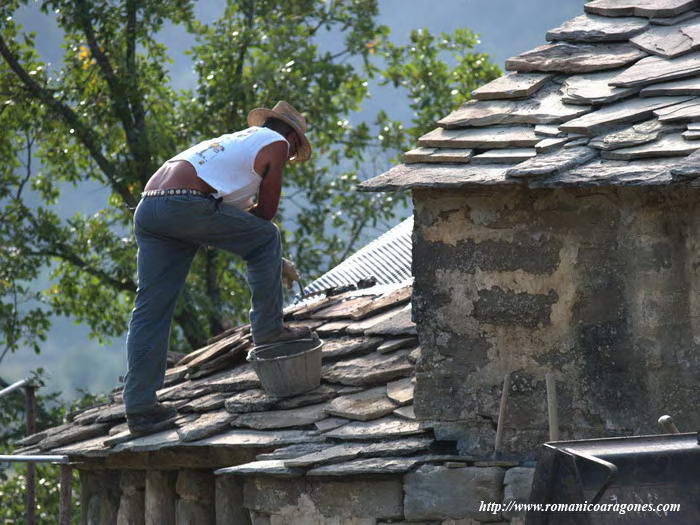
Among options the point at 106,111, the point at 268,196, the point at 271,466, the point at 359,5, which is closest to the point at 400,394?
the point at 271,466

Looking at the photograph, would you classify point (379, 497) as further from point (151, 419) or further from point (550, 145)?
point (151, 419)

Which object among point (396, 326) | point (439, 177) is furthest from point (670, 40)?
point (396, 326)

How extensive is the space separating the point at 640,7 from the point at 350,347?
2294mm

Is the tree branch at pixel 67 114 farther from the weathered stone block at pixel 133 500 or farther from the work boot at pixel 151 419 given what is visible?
the work boot at pixel 151 419

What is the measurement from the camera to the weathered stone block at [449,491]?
5.42 m

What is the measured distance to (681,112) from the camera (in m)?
5.46

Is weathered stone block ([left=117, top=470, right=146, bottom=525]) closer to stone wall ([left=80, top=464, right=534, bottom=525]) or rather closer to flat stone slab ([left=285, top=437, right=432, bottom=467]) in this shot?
stone wall ([left=80, top=464, right=534, bottom=525])

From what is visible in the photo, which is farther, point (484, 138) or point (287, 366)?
point (287, 366)

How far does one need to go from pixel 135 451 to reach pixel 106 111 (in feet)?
27.4

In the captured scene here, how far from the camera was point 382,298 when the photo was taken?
760 cm

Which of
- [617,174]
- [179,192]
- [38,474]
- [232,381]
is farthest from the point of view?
[38,474]

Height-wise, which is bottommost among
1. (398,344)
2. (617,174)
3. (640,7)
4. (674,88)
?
(398,344)

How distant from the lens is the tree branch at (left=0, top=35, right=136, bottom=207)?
14242 mm

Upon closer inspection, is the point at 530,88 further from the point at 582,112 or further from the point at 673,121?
the point at 673,121
